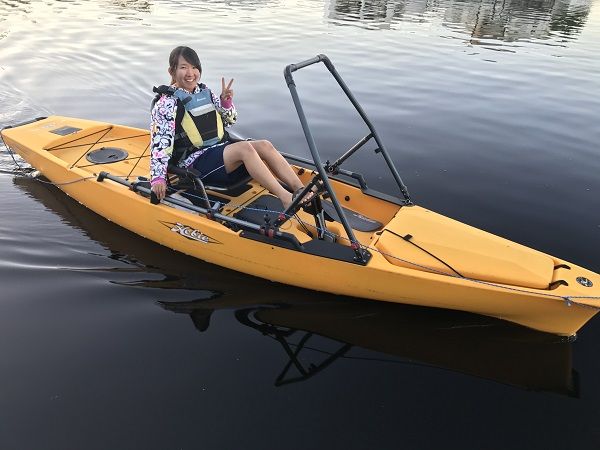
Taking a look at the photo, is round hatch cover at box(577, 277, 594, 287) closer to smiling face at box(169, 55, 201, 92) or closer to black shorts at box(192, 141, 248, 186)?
black shorts at box(192, 141, 248, 186)

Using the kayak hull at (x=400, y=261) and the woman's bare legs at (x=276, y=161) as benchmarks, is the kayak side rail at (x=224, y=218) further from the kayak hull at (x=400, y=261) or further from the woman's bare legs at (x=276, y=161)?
the woman's bare legs at (x=276, y=161)

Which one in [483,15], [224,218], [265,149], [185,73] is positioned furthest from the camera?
[483,15]

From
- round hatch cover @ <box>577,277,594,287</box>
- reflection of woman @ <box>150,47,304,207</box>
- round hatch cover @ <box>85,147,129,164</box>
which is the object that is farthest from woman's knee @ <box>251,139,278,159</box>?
round hatch cover @ <box>577,277,594,287</box>

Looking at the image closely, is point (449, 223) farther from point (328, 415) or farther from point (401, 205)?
point (328, 415)

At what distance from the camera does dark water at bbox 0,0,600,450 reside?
355 centimetres

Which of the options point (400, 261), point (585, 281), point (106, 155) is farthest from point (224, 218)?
point (585, 281)

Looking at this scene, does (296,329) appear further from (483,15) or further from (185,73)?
(483,15)

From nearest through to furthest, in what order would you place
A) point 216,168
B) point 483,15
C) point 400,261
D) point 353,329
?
point 400,261 → point 353,329 → point 216,168 → point 483,15

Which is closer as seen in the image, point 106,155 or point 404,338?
point 404,338

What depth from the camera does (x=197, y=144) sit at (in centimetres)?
540

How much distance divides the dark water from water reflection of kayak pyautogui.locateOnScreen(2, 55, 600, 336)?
31 centimetres

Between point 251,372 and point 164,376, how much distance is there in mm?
765

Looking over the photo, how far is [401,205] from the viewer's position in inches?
214

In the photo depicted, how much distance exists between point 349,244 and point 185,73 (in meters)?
2.66
